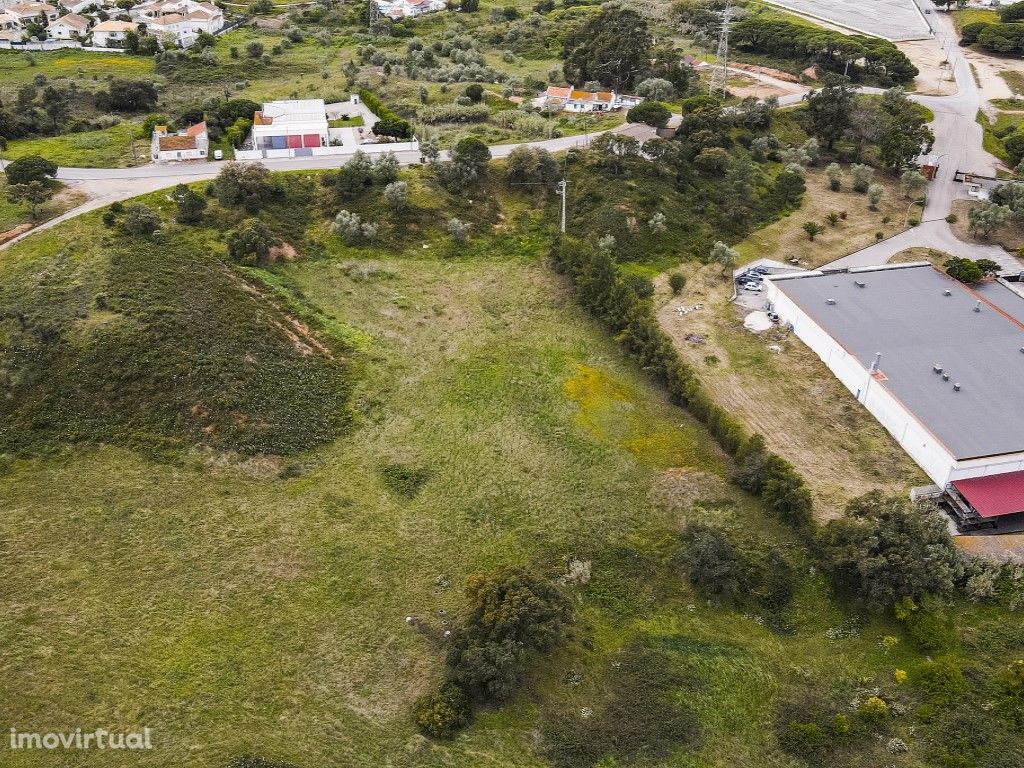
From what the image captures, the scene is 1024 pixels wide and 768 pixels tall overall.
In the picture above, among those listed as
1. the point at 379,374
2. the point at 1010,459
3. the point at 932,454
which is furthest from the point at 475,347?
the point at 1010,459

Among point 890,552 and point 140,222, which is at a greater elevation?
point 140,222

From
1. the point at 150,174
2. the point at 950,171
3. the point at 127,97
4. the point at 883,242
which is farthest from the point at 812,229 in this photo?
the point at 127,97

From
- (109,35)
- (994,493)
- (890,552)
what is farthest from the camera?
(109,35)

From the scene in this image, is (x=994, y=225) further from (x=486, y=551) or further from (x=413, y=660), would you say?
(x=413, y=660)

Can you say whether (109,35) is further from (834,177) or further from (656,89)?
(834,177)

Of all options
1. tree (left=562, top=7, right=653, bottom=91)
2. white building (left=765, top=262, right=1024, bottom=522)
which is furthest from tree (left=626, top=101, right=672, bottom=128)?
white building (left=765, top=262, right=1024, bottom=522)

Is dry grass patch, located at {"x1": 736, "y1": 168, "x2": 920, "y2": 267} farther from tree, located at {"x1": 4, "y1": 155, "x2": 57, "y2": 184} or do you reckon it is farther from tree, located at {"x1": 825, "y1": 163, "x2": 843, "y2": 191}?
tree, located at {"x1": 4, "y1": 155, "x2": 57, "y2": 184}

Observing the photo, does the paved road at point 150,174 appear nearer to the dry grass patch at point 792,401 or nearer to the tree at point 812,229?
the tree at point 812,229

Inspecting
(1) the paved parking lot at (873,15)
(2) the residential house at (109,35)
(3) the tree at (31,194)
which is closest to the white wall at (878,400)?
A: (3) the tree at (31,194)
